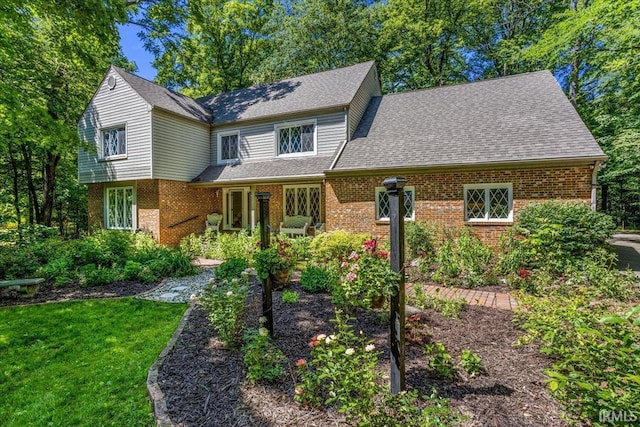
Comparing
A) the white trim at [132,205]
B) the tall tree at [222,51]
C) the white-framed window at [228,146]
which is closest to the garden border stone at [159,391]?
the white trim at [132,205]

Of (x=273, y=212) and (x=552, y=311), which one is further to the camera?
(x=273, y=212)

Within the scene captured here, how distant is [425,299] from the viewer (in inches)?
198

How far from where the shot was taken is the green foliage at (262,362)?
116 inches

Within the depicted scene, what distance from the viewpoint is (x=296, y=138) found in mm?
12422

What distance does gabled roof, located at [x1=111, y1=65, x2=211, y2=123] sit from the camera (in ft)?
39.7

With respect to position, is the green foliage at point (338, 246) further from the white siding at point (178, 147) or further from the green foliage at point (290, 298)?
the white siding at point (178, 147)

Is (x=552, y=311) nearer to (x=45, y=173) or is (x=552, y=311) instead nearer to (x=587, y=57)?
(x=587, y=57)

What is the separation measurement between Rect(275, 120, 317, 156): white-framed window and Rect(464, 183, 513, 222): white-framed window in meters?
5.88

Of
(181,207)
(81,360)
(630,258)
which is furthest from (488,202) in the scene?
(181,207)

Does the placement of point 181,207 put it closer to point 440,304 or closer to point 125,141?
point 125,141

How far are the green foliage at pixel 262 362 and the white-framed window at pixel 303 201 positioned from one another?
9.10 m

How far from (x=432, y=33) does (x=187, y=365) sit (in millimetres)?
21668

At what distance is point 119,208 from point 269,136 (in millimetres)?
7249

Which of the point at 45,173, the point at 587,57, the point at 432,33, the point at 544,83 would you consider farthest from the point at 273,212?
the point at 587,57
